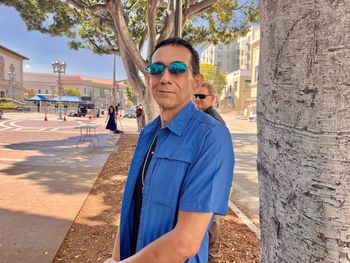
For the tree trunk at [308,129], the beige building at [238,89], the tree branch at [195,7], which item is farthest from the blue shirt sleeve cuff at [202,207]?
the beige building at [238,89]

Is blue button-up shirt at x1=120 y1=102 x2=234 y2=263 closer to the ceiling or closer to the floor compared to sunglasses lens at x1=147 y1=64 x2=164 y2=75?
closer to the floor

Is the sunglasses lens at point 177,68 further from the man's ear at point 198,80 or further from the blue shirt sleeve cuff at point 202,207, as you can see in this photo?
the blue shirt sleeve cuff at point 202,207

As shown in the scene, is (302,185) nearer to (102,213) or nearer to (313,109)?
(313,109)

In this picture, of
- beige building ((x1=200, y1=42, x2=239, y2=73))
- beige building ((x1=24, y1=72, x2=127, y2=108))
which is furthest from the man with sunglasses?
beige building ((x1=24, y1=72, x2=127, y2=108))

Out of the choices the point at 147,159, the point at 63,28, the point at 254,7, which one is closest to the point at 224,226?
the point at 147,159

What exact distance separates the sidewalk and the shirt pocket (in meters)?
2.56

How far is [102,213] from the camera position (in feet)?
15.8

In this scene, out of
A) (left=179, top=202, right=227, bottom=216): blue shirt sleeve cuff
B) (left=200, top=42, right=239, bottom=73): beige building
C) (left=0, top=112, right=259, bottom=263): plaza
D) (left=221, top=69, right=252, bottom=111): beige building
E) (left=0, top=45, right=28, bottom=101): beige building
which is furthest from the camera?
(left=200, top=42, right=239, bottom=73): beige building

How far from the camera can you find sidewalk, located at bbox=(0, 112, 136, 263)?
358 cm

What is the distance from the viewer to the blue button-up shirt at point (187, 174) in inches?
48.6

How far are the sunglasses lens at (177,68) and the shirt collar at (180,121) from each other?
210 millimetres

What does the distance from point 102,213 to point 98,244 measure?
108cm

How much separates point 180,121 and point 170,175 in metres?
0.27

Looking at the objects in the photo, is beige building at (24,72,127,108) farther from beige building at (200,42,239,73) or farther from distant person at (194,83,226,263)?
distant person at (194,83,226,263)
